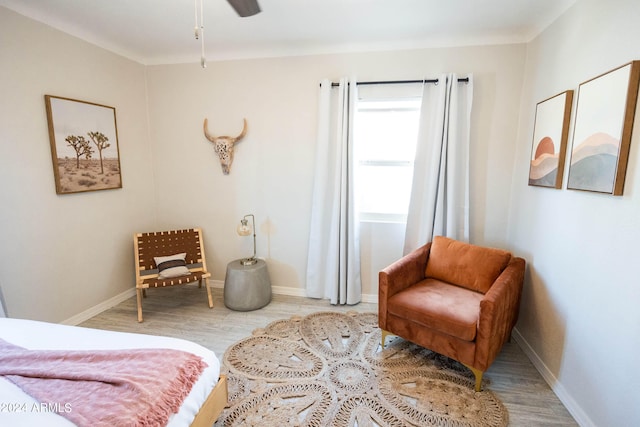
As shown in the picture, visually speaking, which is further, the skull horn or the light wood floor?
the skull horn

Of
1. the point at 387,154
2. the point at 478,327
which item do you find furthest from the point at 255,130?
the point at 478,327

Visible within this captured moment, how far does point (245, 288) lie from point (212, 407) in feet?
4.71

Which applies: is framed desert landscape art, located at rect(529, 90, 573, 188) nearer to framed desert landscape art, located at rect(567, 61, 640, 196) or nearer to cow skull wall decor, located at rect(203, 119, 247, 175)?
framed desert landscape art, located at rect(567, 61, 640, 196)

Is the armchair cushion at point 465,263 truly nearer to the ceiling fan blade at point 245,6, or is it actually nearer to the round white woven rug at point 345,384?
the round white woven rug at point 345,384

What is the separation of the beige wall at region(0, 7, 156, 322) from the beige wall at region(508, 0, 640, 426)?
3774 mm

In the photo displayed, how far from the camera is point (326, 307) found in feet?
9.55

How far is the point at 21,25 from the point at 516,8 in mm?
3593

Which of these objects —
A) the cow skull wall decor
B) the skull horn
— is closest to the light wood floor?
the cow skull wall decor

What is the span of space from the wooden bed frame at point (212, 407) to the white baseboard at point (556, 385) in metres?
1.96

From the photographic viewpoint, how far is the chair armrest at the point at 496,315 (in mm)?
1703

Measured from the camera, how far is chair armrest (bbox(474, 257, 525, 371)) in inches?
67.1

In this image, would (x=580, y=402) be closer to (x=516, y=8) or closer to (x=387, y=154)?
(x=387, y=154)

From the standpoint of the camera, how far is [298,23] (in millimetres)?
2320

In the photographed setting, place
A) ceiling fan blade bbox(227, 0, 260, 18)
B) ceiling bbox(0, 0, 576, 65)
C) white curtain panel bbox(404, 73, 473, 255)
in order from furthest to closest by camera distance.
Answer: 1. white curtain panel bbox(404, 73, 473, 255)
2. ceiling bbox(0, 0, 576, 65)
3. ceiling fan blade bbox(227, 0, 260, 18)
